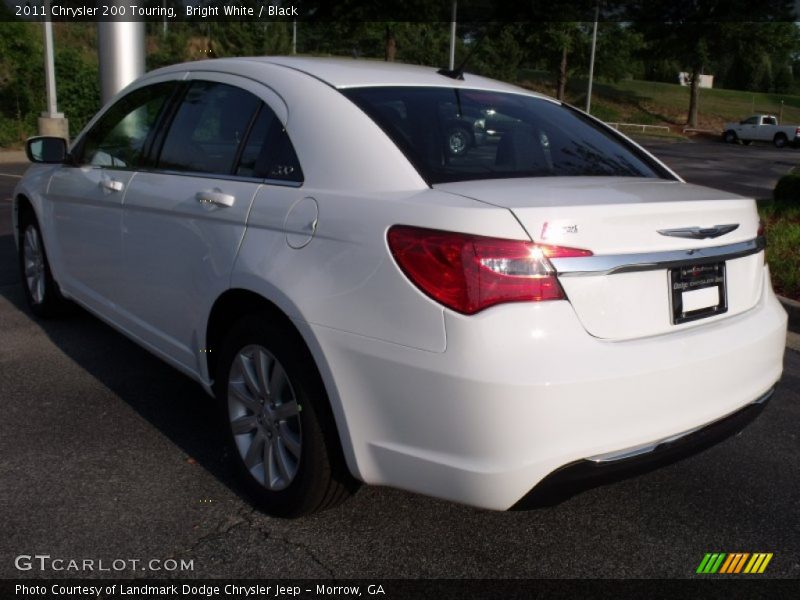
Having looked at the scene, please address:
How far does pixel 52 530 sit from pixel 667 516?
2.25 m

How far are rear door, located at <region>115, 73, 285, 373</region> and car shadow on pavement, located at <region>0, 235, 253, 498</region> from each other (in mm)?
385

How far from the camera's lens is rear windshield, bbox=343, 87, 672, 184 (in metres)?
2.79

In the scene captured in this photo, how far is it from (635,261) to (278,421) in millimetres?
1342

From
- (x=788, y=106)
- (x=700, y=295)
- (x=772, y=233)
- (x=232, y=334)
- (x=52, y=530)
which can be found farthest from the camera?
(x=788, y=106)

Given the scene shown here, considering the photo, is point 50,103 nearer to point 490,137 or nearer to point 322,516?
point 490,137

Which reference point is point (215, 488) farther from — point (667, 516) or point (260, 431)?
point (667, 516)

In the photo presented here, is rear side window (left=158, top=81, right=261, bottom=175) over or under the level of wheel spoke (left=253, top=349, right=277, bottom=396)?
over

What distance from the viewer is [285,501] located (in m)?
2.85

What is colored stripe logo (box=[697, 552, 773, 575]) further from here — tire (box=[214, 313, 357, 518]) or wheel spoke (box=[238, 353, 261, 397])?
wheel spoke (box=[238, 353, 261, 397])

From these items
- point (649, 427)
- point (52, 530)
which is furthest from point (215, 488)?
point (649, 427)

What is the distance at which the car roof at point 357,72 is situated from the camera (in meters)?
3.16

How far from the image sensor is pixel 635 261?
2.40 m

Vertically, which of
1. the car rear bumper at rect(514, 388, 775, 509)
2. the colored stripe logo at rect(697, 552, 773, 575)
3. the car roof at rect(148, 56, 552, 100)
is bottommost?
the colored stripe logo at rect(697, 552, 773, 575)

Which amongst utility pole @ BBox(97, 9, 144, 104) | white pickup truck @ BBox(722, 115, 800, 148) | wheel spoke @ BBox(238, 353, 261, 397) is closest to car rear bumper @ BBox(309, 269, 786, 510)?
wheel spoke @ BBox(238, 353, 261, 397)
